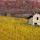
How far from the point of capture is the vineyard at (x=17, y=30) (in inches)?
146

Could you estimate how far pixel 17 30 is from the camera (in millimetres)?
4027

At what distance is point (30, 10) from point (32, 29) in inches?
33.7

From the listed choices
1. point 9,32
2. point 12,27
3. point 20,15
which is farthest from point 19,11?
point 9,32

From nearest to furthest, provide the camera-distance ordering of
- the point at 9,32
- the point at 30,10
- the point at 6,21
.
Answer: the point at 9,32
the point at 6,21
the point at 30,10

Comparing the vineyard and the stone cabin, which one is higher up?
the stone cabin

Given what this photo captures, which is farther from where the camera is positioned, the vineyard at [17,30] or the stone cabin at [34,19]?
the stone cabin at [34,19]

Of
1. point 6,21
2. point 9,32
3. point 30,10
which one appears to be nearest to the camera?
point 9,32

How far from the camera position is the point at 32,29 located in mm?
4195

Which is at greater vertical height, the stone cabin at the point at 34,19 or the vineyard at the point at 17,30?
the stone cabin at the point at 34,19

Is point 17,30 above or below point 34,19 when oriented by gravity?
below

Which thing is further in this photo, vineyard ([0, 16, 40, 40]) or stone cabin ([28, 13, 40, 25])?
stone cabin ([28, 13, 40, 25])

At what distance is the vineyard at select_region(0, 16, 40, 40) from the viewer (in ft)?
12.2

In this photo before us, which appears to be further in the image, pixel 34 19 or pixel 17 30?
pixel 34 19

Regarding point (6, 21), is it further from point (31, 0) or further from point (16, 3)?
point (31, 0)
